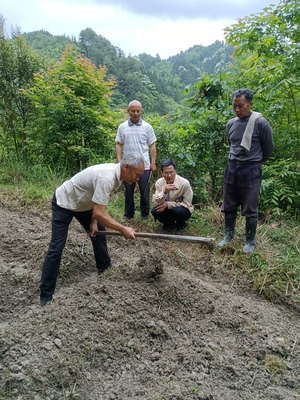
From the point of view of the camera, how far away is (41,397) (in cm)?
199

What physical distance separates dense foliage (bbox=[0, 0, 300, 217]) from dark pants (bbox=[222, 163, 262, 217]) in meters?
0.96

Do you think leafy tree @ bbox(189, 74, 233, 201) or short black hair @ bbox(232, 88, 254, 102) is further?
leafy tree @ bbox(189, 74, 233, 201)

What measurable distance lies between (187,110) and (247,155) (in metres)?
2.38

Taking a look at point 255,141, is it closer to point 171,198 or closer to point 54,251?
point 171,198

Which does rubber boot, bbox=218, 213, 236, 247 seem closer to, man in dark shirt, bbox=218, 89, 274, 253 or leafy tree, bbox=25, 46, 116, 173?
man in dark shirt, bbox=218, 89, 274, 253

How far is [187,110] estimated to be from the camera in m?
5.59

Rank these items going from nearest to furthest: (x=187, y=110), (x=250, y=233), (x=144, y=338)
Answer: (x=144, y=338)
(x=250, y=233)
(x=187, y=110)

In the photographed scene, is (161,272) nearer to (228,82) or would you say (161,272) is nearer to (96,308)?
(96,308)

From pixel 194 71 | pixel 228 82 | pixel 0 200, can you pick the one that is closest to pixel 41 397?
pixel 0 200

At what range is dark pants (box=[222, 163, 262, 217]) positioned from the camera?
3492 mm

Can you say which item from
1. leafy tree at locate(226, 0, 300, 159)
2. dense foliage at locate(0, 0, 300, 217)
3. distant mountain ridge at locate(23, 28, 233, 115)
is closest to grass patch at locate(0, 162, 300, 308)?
dense foliage at locate(0, 0, 300, 217)

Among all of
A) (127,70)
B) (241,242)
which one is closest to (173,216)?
(241,242)

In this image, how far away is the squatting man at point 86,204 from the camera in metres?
2.50

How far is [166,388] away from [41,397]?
0.74 meters
